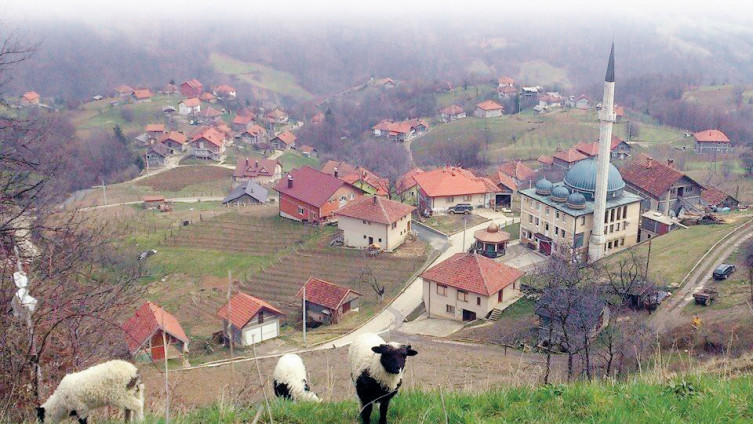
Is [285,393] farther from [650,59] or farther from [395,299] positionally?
[650,59]

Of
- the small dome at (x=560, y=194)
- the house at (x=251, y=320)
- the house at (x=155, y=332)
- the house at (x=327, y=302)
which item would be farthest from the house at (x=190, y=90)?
the house at (x=155, y=332)

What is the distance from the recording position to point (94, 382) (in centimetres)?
799

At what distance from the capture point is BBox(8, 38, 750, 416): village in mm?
27500

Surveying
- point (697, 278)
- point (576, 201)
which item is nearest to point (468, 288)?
point (697, 278)

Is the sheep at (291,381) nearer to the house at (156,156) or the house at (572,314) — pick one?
the house at (572,314)

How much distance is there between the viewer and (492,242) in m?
39.5

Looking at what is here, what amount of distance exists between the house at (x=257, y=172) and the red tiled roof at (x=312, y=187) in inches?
920

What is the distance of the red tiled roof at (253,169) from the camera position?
242ft

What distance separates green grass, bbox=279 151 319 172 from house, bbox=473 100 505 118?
103ft

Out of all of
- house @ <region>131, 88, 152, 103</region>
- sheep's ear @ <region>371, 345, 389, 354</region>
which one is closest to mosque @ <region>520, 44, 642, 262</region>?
sheep's ear @ <region>371, 345, 389, 354</region>

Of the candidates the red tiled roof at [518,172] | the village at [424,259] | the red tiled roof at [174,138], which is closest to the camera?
the village at [424,259]

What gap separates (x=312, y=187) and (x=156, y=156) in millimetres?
42898

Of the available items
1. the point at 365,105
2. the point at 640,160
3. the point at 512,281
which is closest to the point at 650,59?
the point at 365,105

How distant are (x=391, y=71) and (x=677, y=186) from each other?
157916 mm
